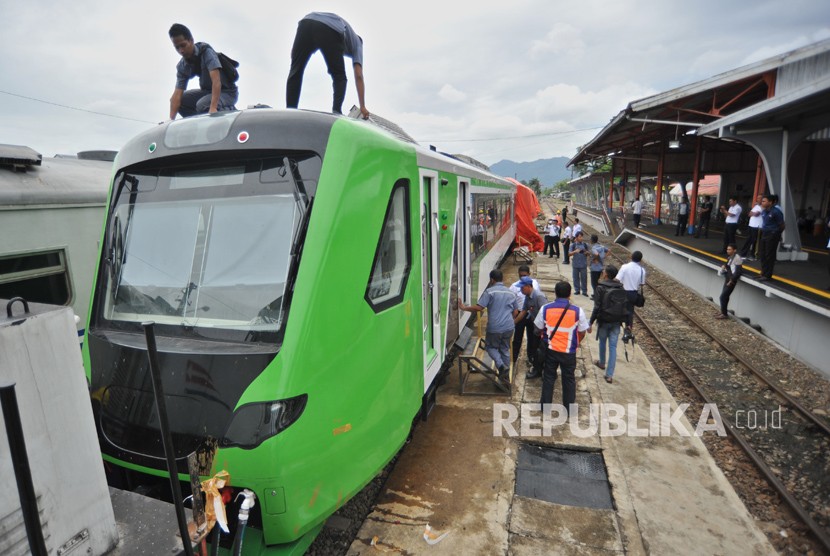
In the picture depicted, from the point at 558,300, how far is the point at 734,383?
388 centimetres

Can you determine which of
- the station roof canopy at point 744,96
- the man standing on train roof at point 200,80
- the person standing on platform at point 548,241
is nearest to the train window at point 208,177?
the man standing on train roof at point 200,80

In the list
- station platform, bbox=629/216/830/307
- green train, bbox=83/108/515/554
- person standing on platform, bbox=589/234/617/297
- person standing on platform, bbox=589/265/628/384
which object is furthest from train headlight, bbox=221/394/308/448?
person standing on platform, bbox=589/234/617/297

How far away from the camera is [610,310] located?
21.1 ft

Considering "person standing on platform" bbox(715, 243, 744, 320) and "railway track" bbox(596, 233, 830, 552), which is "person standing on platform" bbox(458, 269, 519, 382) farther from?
"person standing on platform" bbox(715, 243, 744, 320)

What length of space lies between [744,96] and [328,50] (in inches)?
605

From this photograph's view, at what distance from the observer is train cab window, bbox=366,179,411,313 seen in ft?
11.0

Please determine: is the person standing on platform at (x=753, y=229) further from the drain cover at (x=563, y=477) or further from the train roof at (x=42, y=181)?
the train roof at (x=42, y=181)

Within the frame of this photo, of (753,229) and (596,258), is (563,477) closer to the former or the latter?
(596,258)

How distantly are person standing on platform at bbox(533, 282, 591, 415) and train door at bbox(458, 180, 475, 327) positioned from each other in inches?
49.4

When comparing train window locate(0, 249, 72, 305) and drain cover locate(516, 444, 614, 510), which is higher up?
train window locate(0, 249, 72, 305)

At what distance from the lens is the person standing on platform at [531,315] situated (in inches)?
262

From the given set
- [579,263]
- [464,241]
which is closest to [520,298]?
[464,241]

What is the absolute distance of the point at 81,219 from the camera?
5.12 metres

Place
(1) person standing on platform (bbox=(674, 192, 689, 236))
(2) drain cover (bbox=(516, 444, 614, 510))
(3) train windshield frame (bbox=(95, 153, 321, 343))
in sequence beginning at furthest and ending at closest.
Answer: (1) person standing on platform (bbox=(674, 192, 689, 236))
(2) drain cover (bbox=(516, 444, 614, 510))
(3) train windshield frame (bbox=(95, 153, 321, 343))
